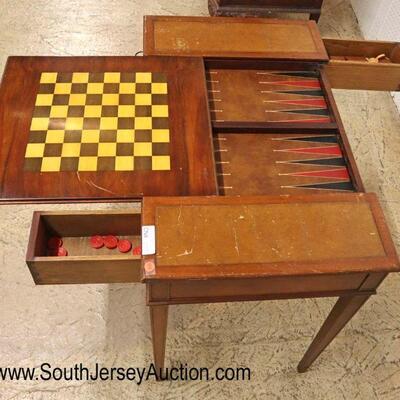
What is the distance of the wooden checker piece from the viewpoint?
4.35 feet

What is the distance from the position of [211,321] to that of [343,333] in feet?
1.89

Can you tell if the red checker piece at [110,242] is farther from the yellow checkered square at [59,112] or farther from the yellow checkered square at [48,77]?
the yellow checkered square at [48,77]

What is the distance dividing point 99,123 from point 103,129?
1.3 inches

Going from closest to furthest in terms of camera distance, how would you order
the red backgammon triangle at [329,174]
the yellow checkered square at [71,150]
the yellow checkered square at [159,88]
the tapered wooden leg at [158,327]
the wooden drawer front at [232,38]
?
the tapered wooden leg at [158,327] < the yellow checkered square at [71,150] < the red backgammon triangle at [329,174] < the yellow checkered square at [159,88] < the wooden drawer front at [232,38]

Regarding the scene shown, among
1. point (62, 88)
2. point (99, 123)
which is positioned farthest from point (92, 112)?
point (62, 88)

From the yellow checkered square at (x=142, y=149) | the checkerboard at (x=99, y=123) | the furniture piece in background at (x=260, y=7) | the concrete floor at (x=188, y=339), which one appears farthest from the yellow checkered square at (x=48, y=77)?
the furniture piece in background at (x=260, y=7)

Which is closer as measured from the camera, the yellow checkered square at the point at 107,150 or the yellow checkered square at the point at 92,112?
the yellow checkered square at the point at 107,150

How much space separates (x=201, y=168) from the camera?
1.38 meters

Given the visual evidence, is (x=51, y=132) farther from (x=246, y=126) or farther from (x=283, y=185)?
(x=283, y=185)

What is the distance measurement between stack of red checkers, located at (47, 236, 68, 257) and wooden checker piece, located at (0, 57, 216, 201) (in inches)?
9.4

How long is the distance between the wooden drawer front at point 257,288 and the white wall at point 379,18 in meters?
1.95

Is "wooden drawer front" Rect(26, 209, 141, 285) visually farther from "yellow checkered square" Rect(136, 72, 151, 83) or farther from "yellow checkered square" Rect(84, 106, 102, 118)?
"yellow checkered square" Rect(136, 72, 151, 83)

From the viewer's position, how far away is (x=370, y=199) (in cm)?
130

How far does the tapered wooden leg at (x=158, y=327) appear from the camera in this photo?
4.24 ft
